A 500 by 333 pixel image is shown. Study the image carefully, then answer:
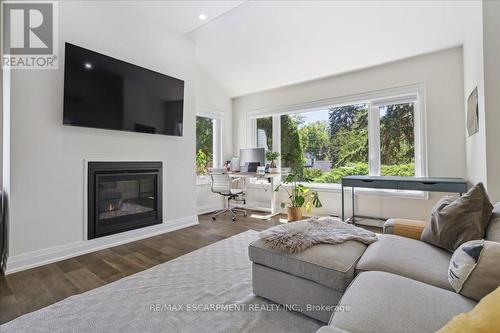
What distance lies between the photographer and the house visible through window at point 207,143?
491 centimetres

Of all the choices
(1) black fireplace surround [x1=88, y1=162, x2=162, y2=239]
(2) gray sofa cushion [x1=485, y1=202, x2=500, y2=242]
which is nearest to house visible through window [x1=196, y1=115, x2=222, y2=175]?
(1) black fireplace surround [x1=88, y1=162, x2=162, y2=239]

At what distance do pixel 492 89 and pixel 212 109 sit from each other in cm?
410

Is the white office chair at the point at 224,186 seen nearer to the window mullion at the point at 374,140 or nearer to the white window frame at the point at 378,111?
the white window frame at the point at 378,111

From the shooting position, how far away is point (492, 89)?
6.85ft

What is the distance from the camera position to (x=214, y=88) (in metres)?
5.06

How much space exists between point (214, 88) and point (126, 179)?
2743 mm

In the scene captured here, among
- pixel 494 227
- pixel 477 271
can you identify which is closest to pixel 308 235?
pixel 477 271

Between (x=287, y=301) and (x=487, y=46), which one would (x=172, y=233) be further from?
(x=487, y=46)

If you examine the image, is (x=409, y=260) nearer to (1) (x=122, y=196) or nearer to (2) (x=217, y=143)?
(1) (x=122, y=196)

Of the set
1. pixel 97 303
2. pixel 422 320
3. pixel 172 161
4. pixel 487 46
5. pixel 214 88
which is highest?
pixel 214 88

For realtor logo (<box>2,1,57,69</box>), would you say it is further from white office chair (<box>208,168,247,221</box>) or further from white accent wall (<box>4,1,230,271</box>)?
white office chair (<box>208,168,247,221</box>)

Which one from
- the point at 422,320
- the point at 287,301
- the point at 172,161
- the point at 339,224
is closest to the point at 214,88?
the point at 172,161

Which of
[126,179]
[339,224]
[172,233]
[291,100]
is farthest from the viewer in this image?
[291,100]

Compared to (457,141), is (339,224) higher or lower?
lower
